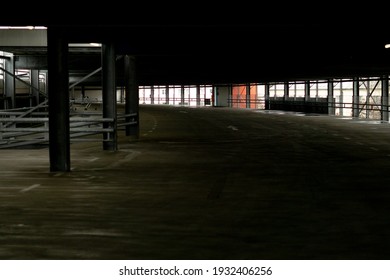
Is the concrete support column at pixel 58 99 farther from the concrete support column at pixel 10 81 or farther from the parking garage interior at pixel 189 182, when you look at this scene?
the concrete support column at pixel 10 81

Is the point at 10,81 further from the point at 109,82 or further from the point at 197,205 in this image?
the point at 197,205

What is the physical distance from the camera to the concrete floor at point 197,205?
368 inches

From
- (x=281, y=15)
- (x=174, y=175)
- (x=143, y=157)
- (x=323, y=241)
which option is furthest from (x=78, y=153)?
(x=323, y=241)

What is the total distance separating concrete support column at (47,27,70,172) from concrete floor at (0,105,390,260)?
1.69 feet

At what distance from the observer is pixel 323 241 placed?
974cm

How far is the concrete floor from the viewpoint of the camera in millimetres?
9352

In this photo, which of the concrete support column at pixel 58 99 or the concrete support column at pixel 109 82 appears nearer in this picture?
the concrete support column at pixel 58 99

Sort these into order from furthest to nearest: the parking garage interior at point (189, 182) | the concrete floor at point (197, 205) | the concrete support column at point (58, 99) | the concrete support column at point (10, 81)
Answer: the concrete support column at point (10, 81) < the concrete support column at point (58, 99) < the parking garage interior at point (189, 182) < the concrete floor at point (197, 205)

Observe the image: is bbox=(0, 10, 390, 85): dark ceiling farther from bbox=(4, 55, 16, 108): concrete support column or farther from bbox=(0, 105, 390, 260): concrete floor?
bbox=(4, 55, 16, 108): concrete support column

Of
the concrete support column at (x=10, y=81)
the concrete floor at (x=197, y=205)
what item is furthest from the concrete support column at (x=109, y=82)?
the concrete support column at (x=10, y=81)

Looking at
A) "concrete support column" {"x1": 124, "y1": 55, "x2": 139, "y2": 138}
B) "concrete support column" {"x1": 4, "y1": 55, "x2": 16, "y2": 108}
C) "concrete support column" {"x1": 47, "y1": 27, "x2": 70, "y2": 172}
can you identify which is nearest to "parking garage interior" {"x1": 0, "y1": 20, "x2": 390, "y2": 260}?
"concrete support column" {"x1": 47, "y1": 27, "x2": 70, "y2": 172}

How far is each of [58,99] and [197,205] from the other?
20.9ft

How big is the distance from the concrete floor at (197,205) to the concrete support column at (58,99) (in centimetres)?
51

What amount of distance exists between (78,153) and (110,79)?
3.41m
